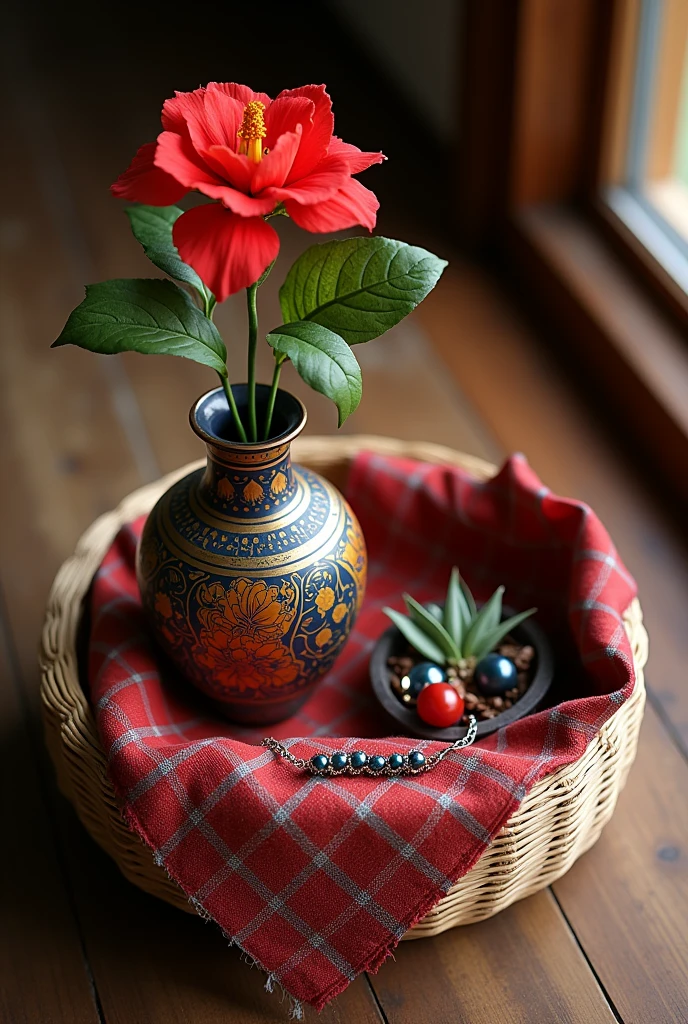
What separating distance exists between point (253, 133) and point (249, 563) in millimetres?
323

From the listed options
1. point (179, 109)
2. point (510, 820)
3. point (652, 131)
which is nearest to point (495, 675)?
point (510, 820)

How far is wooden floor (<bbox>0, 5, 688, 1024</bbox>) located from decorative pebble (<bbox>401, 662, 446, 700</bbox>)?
0.21 m

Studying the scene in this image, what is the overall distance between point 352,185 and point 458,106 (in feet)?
3.65

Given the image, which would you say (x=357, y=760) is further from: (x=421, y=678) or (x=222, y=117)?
(x=222, y=117)

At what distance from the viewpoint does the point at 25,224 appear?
192 centimetres

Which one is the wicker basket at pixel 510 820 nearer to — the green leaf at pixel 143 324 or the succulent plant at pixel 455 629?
the succulent plant at pixel 455 629

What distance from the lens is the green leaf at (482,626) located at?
40.0 inches

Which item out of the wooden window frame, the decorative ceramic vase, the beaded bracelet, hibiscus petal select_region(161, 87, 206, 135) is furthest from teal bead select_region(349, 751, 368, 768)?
the wooden window frame

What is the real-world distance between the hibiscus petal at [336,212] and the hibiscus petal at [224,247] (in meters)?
0.02

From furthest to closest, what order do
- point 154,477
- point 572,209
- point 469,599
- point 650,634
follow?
1. point 572,209
2. point 154,477
3. point 650,634
4. point 469,599

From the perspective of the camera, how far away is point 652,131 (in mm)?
1586

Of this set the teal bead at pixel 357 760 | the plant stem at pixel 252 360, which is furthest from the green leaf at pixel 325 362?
the teal bead at pixel 357 760

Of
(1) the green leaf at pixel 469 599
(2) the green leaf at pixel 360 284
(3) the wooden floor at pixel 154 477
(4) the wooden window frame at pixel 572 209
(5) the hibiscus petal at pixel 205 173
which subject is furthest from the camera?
(4) the wooden window frame at pixel 572 209

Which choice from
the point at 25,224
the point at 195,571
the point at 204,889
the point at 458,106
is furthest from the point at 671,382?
the point at 25,224
